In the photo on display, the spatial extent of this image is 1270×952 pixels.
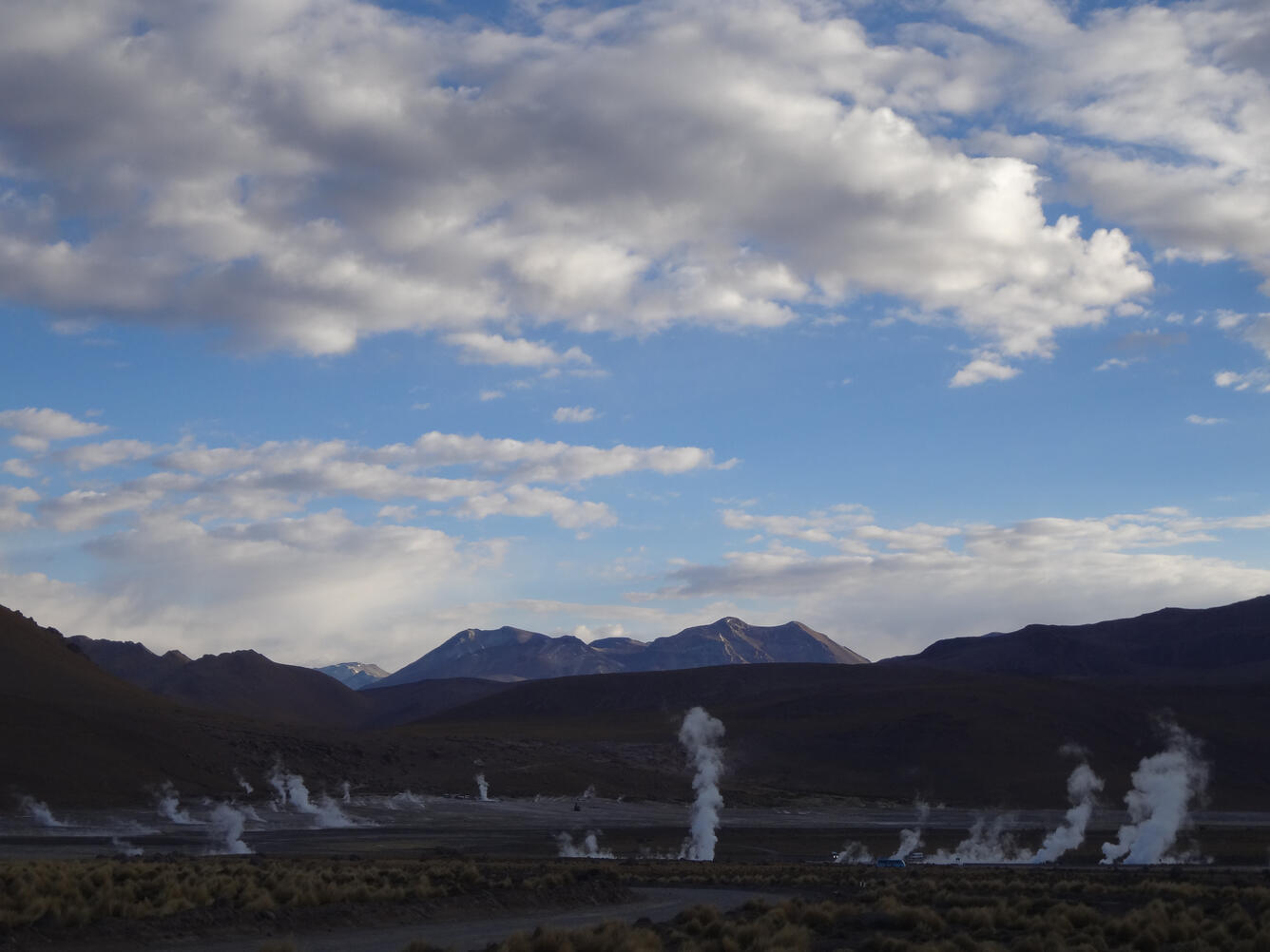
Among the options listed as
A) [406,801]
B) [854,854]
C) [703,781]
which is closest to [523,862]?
[854,854]

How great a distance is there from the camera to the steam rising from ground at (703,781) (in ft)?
198

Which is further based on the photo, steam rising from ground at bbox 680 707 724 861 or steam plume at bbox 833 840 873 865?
steam rising from ground at bbox 680 707 724 861

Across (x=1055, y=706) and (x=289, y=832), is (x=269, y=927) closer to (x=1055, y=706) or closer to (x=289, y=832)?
(x=289, y=832)

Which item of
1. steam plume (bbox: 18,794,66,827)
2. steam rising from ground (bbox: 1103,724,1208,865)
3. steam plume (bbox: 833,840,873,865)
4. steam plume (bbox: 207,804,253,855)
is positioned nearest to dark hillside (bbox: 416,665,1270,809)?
steam rising from ground (bbox: 1103,724,1208,865)

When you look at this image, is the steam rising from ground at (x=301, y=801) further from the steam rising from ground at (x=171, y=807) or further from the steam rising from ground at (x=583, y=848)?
the steam rising from ground at (x=583, y=848)

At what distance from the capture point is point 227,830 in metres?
63.6

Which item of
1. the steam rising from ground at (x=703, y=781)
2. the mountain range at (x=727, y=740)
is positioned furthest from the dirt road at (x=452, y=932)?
the mountain range at (x=727, y=740)

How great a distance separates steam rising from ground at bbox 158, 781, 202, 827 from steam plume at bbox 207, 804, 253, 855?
1587mm

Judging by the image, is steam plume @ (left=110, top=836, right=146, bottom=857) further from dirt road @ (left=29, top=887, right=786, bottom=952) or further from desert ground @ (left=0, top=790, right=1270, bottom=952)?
dirt road @ (left=29, top=887, right=786, bottom=952)

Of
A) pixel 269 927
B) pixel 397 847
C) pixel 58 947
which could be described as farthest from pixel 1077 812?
pixel 58 947

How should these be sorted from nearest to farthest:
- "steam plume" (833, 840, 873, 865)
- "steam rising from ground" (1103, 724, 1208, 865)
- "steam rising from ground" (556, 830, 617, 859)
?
"steam rising from ground" (556, 830, 617, 859) → "steam plume" (833, 840, 873, 865) → "steam rising from ground" (1103, 724, 1208, 865)

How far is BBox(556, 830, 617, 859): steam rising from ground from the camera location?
56844 millimetres

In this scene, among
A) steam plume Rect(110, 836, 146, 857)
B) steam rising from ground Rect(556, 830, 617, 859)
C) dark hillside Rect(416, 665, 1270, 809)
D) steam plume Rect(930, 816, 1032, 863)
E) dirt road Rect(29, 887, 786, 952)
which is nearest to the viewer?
dirt road Rect(29, 887, 786, 952)

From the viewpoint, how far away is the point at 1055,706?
Answer: 14250 centimetres
